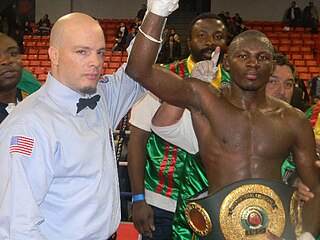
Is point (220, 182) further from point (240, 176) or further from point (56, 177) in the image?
point (56, 177)

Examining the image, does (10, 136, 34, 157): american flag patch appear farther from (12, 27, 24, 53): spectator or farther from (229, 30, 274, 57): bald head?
(12, 27, 24, 53): spectator

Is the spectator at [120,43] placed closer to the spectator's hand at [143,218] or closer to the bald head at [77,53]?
the spectator's hand at [143,218]

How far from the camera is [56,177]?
6.02 feet

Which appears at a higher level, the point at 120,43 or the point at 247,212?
the point at 247,212

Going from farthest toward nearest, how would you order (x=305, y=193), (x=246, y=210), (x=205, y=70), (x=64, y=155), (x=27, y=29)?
(x=27, y=29) < (x=205, y=70) < (x=305, y=193) < (x=246, y=210) < (x=64, y=155)

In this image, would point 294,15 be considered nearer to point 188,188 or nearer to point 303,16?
point 303,16

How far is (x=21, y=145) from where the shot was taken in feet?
5.63

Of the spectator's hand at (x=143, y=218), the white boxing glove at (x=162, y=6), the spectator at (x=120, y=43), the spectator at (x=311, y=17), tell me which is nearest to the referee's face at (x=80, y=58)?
the white boxing glove at (x=162, y=6)

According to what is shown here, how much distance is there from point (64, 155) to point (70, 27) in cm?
42

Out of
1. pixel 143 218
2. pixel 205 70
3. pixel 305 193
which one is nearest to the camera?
pixel 305 193

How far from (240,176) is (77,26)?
0.80m

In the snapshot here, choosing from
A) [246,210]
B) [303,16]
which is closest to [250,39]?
[246,210]

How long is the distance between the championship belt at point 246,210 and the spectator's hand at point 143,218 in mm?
746

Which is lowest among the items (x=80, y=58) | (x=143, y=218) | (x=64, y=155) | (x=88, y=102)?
(x=143, y=218)
